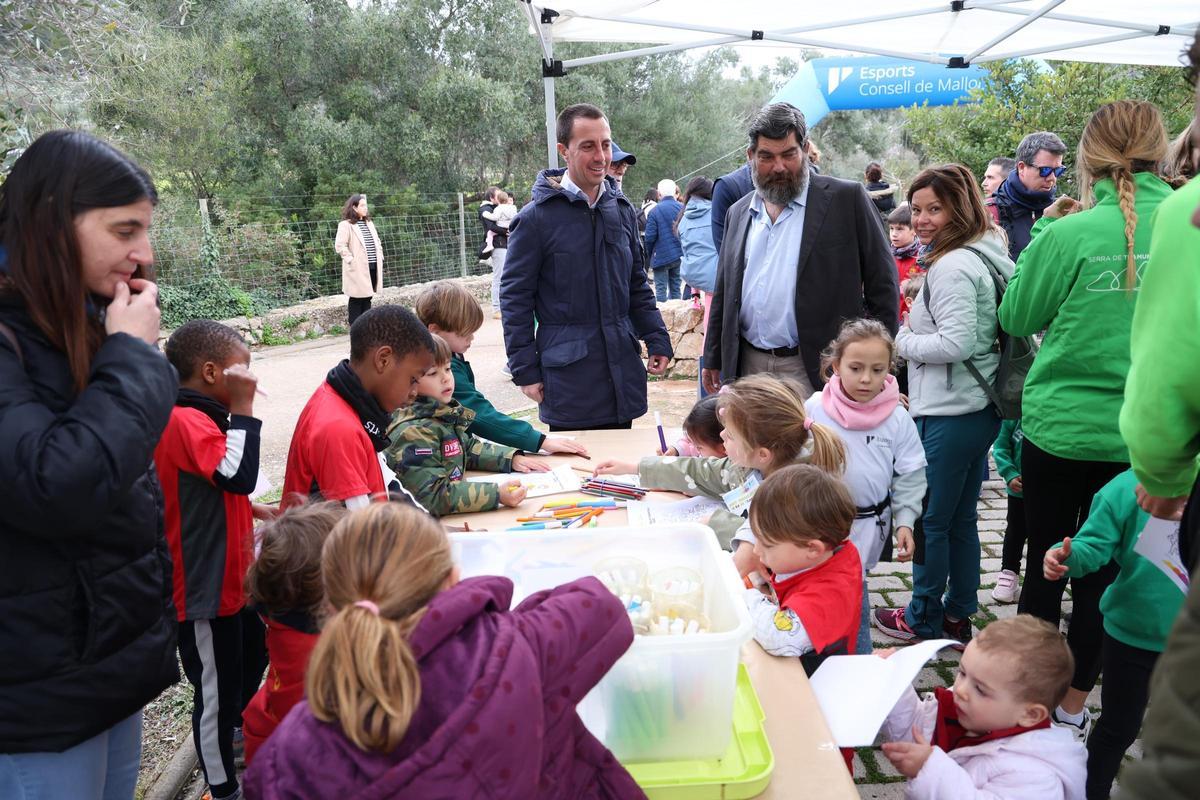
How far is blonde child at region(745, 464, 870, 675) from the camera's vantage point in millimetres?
1696

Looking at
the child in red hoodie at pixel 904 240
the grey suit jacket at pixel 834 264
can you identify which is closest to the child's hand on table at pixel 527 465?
the grey suit jacket at pixel 834 264

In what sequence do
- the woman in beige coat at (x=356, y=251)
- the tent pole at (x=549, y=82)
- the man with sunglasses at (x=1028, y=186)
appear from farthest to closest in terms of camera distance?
1. the woman in beige coat at (x=356, y=251)
2. the tent pole at (x=549, y=82)
3. the man with sunglasses at (x=1028, y=186)

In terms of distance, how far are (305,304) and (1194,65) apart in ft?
35.4

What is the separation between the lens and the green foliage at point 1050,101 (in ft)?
23.9

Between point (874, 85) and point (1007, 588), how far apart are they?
8.78 m

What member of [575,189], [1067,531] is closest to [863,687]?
[1067,531]

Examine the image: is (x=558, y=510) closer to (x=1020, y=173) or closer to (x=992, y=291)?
(x=992, y=291)

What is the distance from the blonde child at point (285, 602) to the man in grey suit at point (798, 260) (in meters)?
2.09

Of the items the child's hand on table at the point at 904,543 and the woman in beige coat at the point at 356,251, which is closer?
the child's hand on table at the point at 904,543

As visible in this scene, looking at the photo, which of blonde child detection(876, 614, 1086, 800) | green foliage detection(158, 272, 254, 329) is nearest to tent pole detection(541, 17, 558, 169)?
blonde child detection(876, 614, 1086, 800)

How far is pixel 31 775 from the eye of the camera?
4.29 feet

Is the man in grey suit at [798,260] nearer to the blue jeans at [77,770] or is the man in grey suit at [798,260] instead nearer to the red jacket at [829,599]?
the red jacket at [829,599]

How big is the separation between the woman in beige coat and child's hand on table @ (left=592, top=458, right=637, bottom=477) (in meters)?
7.53

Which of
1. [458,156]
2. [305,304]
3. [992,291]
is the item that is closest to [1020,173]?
[992,291]
